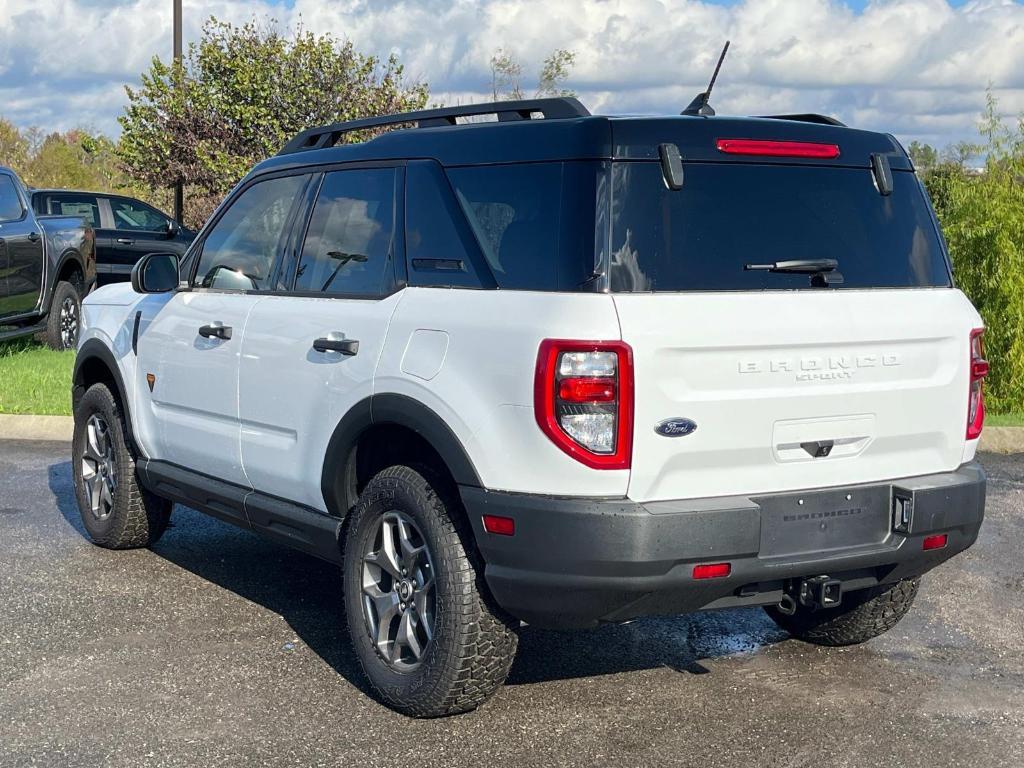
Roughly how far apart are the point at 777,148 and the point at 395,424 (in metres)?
1.55

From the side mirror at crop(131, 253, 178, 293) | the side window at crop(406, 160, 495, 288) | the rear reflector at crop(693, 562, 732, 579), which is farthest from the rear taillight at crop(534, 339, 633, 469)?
the side mirror at crop(131, 253, 178, 293)

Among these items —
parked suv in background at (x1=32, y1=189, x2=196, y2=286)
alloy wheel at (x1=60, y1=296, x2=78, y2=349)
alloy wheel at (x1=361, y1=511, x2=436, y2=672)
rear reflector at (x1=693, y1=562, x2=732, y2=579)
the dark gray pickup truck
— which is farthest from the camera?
parked suv in background at (x1=32, y1=189, x2=196, y2=286)

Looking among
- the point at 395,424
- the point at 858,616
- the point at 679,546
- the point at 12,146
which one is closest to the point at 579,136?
the point at 395,424

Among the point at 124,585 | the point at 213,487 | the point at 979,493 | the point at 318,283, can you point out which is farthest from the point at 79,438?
the point at 979,493

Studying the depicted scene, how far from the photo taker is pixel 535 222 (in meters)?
4.31

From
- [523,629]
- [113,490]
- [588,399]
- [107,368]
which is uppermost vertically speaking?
[588,399]

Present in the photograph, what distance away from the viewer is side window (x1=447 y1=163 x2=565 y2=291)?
4.25 m

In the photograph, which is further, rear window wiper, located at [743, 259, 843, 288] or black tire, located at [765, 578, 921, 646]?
black tire, located at [765, 578, 921, 646]

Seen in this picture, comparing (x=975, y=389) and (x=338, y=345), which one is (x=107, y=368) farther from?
(x=975, y=389)

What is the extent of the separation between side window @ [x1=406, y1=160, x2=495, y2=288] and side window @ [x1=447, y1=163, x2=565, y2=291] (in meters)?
0.05

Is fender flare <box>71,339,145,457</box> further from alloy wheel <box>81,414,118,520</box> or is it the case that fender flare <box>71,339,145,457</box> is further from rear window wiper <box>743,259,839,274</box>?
rear window wiper <box>743,259,839,274</box>

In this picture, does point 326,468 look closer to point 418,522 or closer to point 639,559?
point 418,522

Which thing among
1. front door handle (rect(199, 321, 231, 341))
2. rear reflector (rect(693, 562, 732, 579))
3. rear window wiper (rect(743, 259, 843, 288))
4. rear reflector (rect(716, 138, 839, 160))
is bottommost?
rear reflector (rect(693, 562, 732, 579))

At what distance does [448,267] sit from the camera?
15.1 ft
